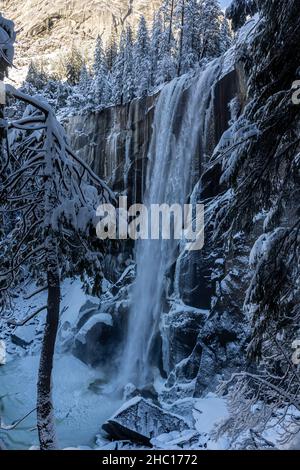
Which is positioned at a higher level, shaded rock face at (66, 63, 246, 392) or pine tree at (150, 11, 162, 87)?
pine tree at (150, 11, 162, 87)

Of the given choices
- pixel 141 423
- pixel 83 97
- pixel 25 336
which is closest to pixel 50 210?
pixel 141 423

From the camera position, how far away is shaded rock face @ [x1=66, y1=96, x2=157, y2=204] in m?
24.9

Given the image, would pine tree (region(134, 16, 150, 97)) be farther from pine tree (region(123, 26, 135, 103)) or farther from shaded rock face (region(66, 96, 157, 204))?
shaded rock face (region(66, 96, 157, 204))

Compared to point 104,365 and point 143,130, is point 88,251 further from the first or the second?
point 143,130

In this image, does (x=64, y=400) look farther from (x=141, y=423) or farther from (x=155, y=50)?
(x=155, y=50)

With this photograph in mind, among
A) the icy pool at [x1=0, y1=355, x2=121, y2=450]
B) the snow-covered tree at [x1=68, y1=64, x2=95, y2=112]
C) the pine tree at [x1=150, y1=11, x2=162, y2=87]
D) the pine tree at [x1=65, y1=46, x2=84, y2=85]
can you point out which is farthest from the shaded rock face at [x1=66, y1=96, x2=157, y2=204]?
the pine tree at [x1=65, y1=46, x2=84, y2=85]

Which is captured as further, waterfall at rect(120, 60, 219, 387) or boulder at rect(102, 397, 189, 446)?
waterfall at rect(120, 60, 219, 387)

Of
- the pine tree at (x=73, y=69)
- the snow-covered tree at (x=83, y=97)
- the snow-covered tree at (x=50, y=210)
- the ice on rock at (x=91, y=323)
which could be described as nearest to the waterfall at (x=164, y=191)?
the ice on rock at (x=91, y=323)

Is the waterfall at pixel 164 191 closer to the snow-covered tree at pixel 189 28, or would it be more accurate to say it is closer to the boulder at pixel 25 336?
the boulder at pixel 25 336

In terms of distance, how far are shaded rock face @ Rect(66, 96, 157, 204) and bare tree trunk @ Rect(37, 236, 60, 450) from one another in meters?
19.6

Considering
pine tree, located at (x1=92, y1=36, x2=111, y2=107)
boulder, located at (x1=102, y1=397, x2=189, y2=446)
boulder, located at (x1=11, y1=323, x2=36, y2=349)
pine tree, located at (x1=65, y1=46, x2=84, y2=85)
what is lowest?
boulder, located at (x1=11, y1=323, x2=36, y2=349)

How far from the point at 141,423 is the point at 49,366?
7.25 m

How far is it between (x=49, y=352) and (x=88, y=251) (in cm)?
137
